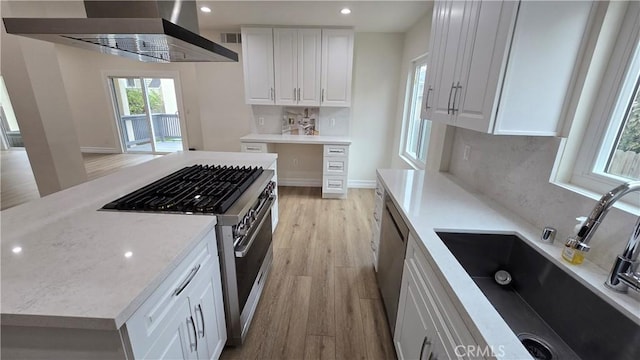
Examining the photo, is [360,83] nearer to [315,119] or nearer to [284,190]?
[315,119]

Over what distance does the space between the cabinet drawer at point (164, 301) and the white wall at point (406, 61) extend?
3.02 meters

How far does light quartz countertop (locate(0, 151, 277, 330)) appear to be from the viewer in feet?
2.24

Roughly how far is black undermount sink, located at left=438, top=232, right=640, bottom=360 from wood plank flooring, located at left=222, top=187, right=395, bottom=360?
2.71ft

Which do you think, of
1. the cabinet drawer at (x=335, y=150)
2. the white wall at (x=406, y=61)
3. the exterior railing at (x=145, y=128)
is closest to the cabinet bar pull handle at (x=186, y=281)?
the cabinet drawer at (x=335, y=150)

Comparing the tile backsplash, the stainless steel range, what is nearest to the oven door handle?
the stainless steel range

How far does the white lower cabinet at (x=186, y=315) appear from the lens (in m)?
0.81

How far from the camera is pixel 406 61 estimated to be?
12.5 ft

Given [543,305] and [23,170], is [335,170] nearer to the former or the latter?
[543,305]

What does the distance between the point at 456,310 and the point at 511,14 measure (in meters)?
1.18

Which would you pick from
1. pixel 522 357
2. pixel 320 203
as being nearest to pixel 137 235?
pixel 522 357

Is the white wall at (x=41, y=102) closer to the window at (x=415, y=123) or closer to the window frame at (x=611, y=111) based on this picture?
the window at (x=415, y=123)

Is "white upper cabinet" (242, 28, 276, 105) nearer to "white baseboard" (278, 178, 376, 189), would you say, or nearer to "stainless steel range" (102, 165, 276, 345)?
"white baseboard" (278, 178, 376, 189)

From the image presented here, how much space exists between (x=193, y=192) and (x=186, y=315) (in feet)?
2.21

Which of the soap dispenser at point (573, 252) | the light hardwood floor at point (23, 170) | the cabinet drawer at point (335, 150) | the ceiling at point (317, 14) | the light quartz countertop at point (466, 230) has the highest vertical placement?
the ceiling at point (317, 14)
